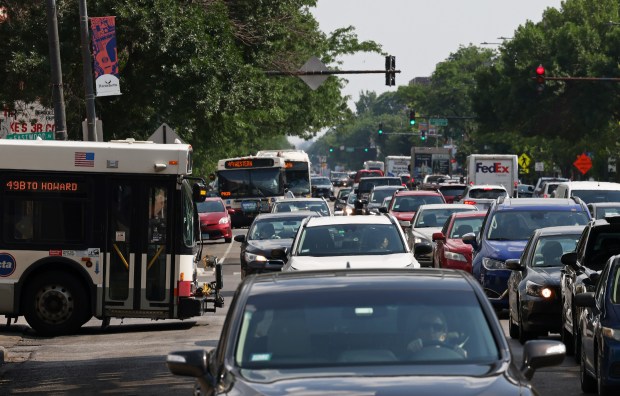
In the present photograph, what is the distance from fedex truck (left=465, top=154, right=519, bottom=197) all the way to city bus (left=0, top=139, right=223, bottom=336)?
1845 inches

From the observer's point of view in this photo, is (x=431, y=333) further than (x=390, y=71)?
No

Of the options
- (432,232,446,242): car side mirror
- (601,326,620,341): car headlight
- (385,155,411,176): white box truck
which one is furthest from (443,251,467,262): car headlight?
(385,155,411,176): white box truck

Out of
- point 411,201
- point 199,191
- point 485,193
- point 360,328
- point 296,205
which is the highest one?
point 360,328

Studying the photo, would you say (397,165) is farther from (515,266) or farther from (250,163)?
(515,266)

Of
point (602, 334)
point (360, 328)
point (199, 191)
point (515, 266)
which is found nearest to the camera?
point (360, 328)

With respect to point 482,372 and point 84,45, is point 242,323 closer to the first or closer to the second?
point 482,372

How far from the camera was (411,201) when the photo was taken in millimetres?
41875

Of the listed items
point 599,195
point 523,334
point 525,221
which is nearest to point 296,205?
point 599,195

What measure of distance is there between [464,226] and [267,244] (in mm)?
3936

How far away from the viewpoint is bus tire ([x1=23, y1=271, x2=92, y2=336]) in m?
20.5

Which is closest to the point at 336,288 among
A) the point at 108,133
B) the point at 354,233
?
the point at 354,233

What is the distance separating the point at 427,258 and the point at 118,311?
11766mm

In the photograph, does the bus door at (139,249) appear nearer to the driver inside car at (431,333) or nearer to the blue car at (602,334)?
the blue car at (602,334)

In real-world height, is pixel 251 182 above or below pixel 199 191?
below
